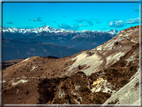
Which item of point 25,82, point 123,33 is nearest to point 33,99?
point 25,82

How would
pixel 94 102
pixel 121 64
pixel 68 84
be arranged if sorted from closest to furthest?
pixel 94 102 < pixel 68 84 < pixel 121 64

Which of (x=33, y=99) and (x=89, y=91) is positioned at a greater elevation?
(x=89, y=91)

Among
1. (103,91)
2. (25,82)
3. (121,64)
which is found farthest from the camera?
(25,82)

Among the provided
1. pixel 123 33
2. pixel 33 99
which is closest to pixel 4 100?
pixel 33 99

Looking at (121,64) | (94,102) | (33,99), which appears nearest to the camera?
(94,102)

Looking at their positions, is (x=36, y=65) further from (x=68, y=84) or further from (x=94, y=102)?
(x=94, y=102)

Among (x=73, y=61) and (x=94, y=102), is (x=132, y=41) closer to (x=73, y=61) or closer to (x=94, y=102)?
(x=73, y=61)

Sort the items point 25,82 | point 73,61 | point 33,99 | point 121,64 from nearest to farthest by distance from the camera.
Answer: point 121,64 < point 33,99 < point 25,82 < point 73,61

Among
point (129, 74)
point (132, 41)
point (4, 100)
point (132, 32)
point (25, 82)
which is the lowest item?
point (4, 100)

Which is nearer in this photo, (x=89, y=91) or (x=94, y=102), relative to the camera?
(x=94, y=102)
